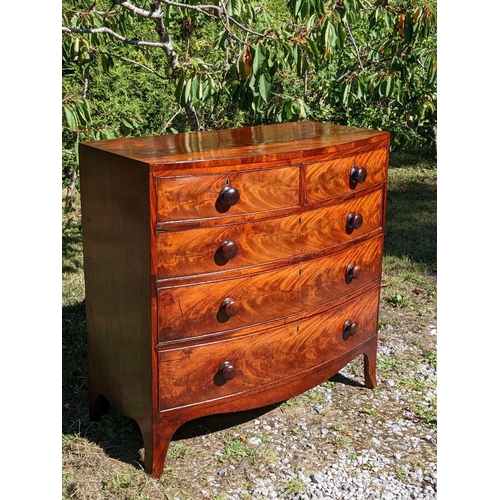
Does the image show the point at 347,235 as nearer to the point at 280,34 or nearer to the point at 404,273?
the point at 280,34

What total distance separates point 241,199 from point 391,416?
151 cm

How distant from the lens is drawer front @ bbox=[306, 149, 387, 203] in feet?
10.1

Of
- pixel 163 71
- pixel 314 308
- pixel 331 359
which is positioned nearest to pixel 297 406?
pixel 331 359

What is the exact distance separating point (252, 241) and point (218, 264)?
0.58 ft

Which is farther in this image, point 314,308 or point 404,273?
point 404,273

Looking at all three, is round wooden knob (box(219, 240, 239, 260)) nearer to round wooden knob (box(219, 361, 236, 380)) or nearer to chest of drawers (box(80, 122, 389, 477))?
chest of drawers (box(80, 122, 389, 477))

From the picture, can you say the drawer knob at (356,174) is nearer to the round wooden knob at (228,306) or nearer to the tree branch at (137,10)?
the round wooden knob at (228,306)

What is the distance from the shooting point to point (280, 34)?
12.4 feet

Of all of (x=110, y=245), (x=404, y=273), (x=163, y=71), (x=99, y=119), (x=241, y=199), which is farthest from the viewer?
(x=163, y=71)

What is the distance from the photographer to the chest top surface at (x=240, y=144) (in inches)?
111

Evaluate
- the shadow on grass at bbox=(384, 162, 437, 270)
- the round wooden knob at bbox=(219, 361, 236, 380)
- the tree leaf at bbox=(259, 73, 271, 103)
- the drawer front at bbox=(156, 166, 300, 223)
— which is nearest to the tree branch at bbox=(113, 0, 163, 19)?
the tree leaf at bbox=(259, 73, 271, 103)

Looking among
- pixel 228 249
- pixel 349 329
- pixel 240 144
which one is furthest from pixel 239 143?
pixel 349 329

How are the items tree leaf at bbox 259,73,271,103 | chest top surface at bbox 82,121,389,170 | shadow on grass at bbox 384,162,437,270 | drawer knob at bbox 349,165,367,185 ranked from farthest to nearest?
shadow on grass at bbox 384,162,437,270 < tree leaf at bbox 259,73,271,103 < drawer knob at bbox 349,165,367,185 < chest top surface at bbox 82,121,389,170

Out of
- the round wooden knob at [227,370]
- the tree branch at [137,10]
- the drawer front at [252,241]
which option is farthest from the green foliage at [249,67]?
the round wooden knob at [227,370]
